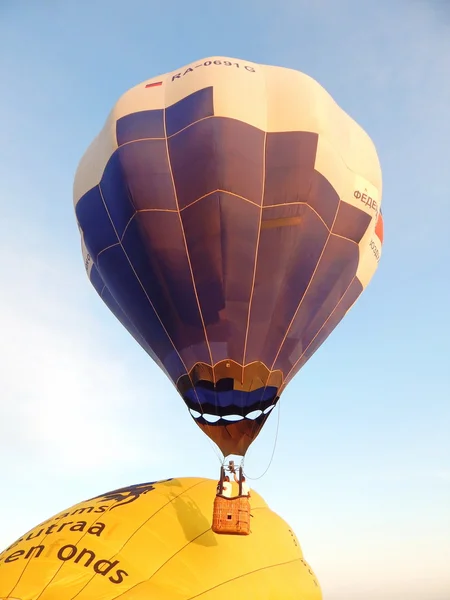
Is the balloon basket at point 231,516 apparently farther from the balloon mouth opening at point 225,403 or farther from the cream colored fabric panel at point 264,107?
the cream colored fabric panel at point 264,107

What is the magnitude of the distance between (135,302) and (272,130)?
290 centimetres

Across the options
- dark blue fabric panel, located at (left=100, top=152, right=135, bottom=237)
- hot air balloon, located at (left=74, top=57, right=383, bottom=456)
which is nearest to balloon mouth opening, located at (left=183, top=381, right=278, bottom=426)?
hot air balloon, located at (left=74, top=57, right=383, bottom=456)

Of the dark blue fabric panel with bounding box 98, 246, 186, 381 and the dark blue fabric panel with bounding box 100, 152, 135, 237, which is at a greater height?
the dark blue fabric panel with bounding box 100, 152, 135, 237

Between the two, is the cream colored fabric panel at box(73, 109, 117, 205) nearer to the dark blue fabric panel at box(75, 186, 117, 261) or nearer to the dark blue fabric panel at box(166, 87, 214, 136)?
the dark blue fabric panel at box(75, 186, 117, 261)

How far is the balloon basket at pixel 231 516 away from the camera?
20.3ft

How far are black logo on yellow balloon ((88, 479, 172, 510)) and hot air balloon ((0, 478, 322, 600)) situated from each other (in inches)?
0.5

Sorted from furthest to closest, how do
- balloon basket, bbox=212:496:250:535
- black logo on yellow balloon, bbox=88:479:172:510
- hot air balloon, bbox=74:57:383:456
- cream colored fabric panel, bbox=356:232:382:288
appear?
cream colored fabric panel, bbox=356:232:382:288 < hot air balloon, bbox=74:57:383:456 < black logo on yellow balloon, bbox=88:479:172:510 < balloon basket, bbox=212:496:250:535

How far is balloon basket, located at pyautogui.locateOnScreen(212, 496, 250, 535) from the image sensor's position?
618 cm

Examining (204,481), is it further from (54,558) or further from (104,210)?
(104,210)

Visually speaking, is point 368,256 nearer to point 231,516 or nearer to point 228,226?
point 228,226

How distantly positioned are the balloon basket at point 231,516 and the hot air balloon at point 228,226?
0.85 metres

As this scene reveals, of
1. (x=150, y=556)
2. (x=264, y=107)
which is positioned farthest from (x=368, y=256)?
(x=150, y=556)

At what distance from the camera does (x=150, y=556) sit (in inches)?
229

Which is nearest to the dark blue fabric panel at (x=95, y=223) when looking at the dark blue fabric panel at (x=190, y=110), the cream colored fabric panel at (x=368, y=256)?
the dark blue fabric panel at (x=190, y=110)
